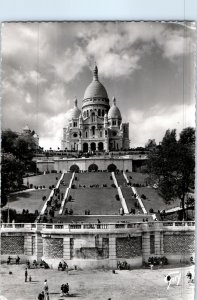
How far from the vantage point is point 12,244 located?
44.1ft

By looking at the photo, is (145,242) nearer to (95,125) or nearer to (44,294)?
(44,294)

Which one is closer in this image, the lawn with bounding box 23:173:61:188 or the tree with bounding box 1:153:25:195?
the tree with bounding box 1:153:25:195

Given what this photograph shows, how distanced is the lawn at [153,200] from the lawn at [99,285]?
1.54 meters

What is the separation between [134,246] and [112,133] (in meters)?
2.82

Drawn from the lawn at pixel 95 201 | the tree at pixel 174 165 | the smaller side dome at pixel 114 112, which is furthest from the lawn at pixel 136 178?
the smaller side dome at pixel 114 112

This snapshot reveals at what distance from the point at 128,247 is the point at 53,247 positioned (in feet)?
6.00

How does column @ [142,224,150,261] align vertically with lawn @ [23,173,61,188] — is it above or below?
below

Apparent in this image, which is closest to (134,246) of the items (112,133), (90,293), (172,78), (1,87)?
(90,293)

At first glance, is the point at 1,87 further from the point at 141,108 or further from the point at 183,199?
the point at 183,199

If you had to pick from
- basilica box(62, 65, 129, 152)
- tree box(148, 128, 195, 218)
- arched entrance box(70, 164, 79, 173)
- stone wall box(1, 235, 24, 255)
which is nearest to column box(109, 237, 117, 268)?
tree box(148, 128, 195, 218)

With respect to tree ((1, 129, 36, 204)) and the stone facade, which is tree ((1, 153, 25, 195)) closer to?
tree ((1, 129, 36, 204))

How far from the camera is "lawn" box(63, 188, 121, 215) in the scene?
43.3ft

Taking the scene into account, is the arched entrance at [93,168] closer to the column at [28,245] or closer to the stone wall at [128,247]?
the stone wall at [128,247]

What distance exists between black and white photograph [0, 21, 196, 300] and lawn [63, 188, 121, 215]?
0.09 ft
